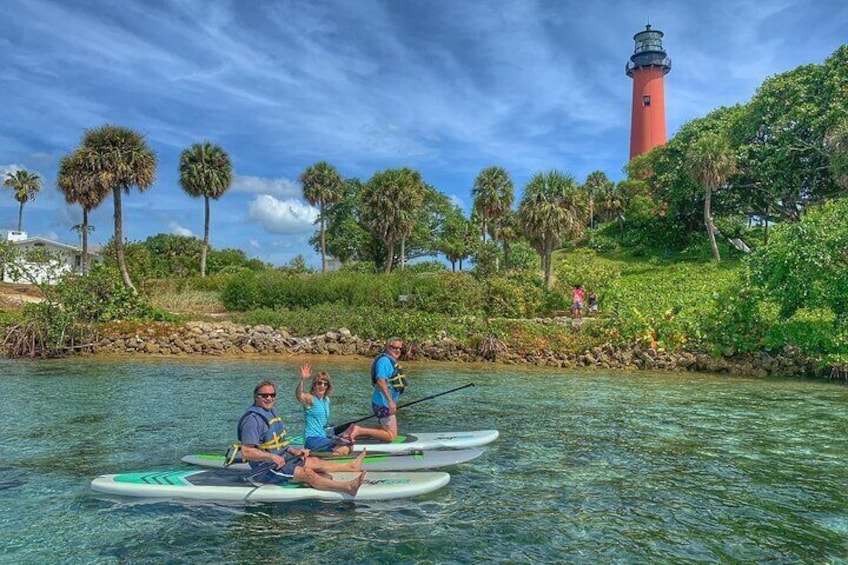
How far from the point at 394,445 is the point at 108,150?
1130 inches

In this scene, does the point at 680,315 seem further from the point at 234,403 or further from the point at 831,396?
the point at 234,403

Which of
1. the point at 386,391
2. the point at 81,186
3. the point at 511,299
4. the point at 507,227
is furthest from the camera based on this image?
the point at 507,227

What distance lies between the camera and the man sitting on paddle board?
9445 millimetres

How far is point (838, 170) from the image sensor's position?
106 feet

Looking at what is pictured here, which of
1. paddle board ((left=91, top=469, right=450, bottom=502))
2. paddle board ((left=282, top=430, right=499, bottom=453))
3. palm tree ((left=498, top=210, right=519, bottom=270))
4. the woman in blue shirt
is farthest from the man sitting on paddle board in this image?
palm tree ((left=498, top=210, right=519, bottom=270))

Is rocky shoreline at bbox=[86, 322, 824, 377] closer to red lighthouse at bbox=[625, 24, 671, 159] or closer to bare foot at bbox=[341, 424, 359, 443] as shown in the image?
bare foot at bbox=[341, 424, 359, 443]

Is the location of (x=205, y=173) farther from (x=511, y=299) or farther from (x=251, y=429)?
(x=251, y=429)

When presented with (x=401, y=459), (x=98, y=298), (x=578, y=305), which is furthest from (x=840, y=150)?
(x=98, y=298)

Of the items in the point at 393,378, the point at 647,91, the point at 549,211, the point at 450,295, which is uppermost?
the point at 647,91

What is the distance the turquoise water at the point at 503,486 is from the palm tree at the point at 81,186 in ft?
59.3

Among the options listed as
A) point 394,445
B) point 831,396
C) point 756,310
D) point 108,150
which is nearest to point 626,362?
point 756,310

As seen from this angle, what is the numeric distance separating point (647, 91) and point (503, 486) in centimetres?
6818

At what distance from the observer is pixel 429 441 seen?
9812mm

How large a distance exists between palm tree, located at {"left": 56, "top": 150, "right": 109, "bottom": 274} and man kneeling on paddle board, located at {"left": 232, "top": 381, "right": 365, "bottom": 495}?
28.4 meters
